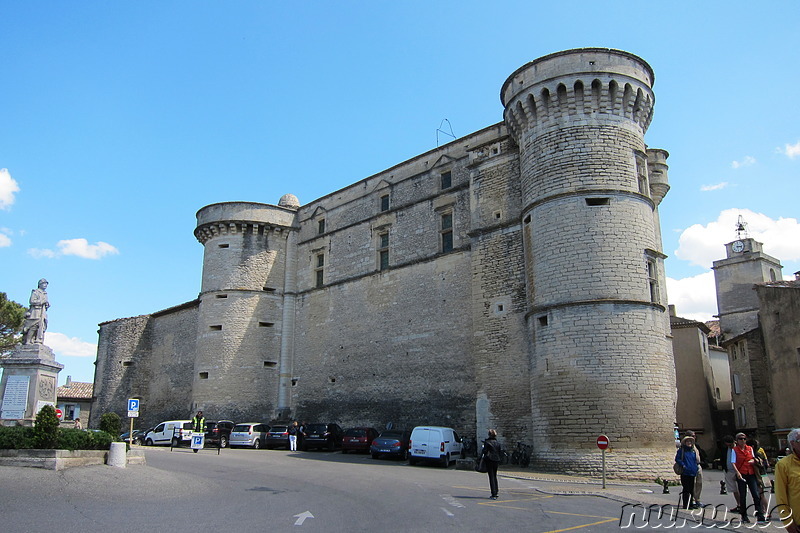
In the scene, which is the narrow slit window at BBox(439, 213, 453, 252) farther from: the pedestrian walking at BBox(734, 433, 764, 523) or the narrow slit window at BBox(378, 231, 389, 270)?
the pedestrian walking at BBox(734, 433, 764, 523)

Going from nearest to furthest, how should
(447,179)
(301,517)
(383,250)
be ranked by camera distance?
(301,517), (447,179), (383,250)

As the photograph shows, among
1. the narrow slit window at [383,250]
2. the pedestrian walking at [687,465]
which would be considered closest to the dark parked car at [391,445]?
the narrow slit window at [383,250]

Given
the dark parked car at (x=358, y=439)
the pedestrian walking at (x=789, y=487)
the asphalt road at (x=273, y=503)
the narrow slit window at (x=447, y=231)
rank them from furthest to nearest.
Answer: the narrow slit window at (x=447, y=231) → the dark parked car at (x=358, y=439) → the asphalt road at (x=273, y=503) → the pedestrian walking at (x=789, y=487)

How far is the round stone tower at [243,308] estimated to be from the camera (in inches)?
1196

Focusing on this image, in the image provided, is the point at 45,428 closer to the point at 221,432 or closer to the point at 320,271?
the point at 221,432

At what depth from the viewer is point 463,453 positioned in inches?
829

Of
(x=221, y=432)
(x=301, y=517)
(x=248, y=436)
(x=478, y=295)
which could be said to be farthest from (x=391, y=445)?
(x=301, y=517)

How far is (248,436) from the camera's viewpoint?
26.2 metres

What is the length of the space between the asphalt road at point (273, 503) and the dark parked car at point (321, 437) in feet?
31.7

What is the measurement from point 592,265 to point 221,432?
1668 centimetres

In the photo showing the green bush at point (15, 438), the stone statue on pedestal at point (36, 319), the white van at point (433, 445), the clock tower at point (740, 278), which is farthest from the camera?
the clock tower at point (740, 278)

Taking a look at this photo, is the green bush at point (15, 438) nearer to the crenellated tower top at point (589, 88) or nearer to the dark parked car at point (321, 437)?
the dark parked car at point (321, 437)

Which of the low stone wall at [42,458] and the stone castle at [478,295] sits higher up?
the stone castle at [478,295]

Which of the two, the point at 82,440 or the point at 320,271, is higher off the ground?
the point at 320,271
